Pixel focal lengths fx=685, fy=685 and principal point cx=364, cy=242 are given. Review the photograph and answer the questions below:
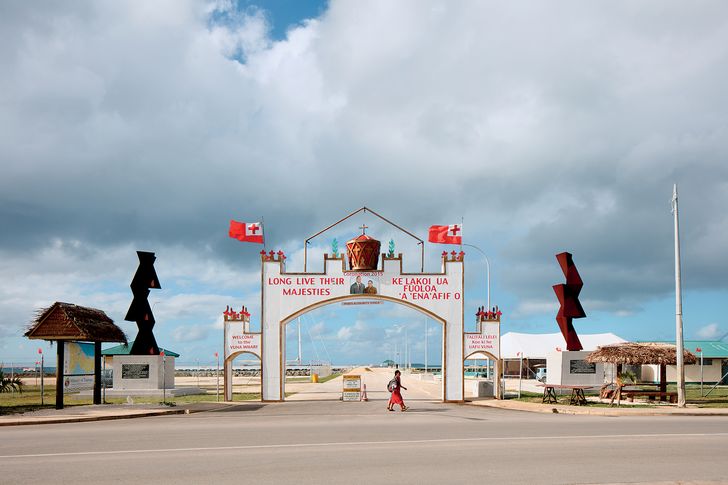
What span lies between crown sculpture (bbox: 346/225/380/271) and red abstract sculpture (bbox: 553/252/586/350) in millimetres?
10773

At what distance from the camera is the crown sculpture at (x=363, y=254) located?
33.8 metres

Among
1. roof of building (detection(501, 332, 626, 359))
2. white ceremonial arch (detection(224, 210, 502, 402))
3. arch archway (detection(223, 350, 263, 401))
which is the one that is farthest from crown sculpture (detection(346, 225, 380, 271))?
roof of building (detection(501, 332, 626, 359))

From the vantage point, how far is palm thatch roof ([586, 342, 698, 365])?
101 ft

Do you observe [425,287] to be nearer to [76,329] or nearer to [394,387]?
[394,387]

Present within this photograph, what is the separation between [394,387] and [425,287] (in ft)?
28.7

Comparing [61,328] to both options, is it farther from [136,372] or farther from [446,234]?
[446,234]

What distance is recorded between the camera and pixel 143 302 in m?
41.5

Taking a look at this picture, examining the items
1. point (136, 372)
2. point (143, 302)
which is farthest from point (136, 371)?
point (143, 302)

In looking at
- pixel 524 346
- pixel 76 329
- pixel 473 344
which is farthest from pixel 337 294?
pixel 524 346

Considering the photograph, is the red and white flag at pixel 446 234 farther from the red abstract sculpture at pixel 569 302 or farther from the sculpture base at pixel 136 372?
the sculpture base at pixel 136 372

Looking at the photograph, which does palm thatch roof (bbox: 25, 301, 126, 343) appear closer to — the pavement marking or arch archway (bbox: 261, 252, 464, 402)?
arch archway (bbox: 261, 252, 464, 402)

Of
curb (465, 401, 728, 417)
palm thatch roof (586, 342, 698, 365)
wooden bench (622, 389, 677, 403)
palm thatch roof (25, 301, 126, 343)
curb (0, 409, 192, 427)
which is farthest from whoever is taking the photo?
A: palm thatch roof (586, 342, 698, 365)

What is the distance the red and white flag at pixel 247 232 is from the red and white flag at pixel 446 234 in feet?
29.0

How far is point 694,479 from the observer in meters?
10.5
